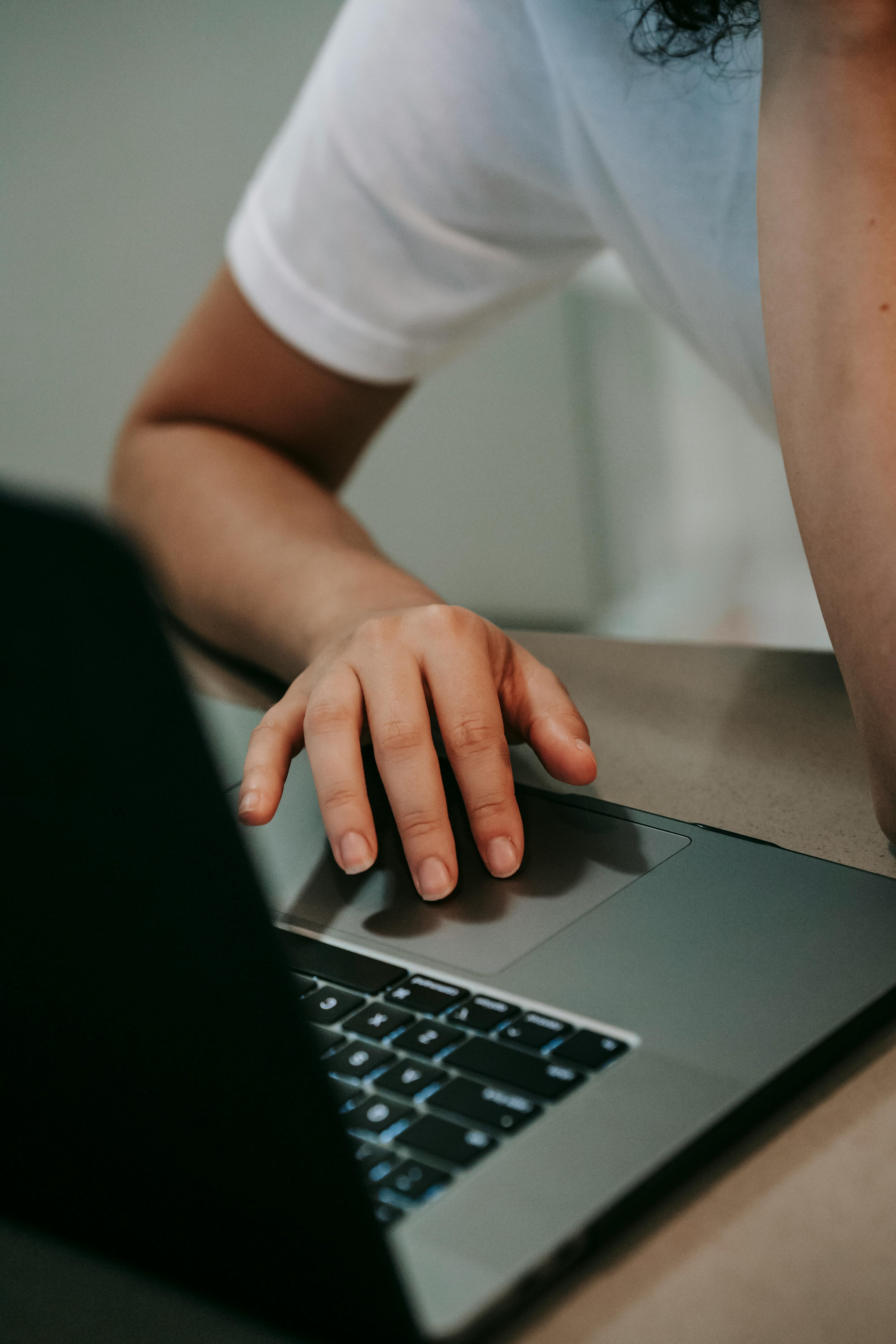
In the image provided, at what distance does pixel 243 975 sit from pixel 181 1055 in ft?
0.08

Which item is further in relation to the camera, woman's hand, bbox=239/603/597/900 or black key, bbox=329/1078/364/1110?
woman's hand, bbox=239/603/597/900

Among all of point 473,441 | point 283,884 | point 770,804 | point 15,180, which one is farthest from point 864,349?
point 473,441

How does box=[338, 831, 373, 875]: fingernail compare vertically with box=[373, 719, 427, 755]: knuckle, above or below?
below

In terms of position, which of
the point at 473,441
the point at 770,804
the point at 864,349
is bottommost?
the point at 473,441

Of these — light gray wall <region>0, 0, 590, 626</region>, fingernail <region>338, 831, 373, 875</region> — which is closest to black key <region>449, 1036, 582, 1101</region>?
fingernail <region>338, 831, 373, 875</region>

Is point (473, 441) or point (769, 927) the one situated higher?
point (769, 927)

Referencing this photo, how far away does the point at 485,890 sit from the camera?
14.4 inches

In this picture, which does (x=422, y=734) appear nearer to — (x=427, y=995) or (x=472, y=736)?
(x=472, y=736)

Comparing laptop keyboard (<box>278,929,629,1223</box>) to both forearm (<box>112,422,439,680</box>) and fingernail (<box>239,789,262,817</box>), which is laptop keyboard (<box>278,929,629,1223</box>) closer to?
fingernail (<box>239,789,262,817</box>)

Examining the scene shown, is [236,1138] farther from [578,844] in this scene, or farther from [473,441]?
[473,441]

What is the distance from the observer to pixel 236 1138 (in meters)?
0.18

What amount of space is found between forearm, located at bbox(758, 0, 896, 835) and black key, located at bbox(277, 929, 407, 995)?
0.59 ft

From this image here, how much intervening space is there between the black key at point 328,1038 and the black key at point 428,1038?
0.05ft

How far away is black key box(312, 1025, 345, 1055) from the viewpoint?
0.29 metres
